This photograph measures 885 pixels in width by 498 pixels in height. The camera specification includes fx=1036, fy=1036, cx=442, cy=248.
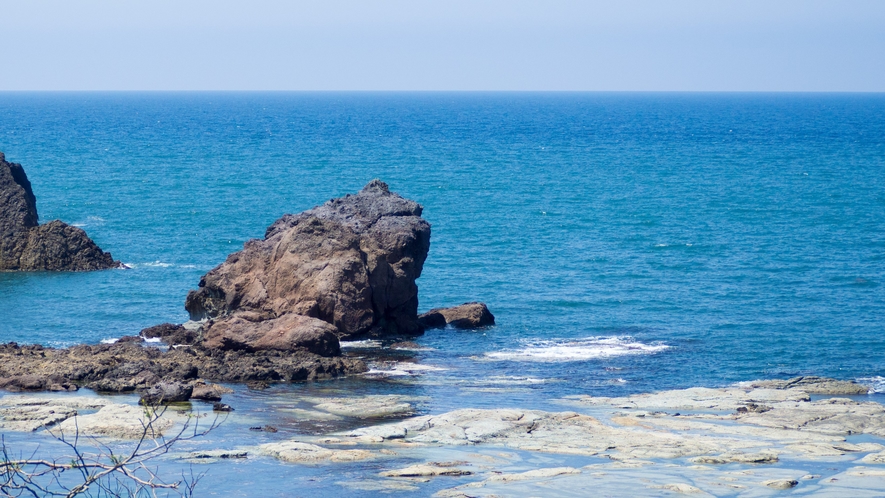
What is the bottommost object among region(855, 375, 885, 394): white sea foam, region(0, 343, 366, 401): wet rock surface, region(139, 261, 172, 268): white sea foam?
region(855, 375, 885, 394): white sea foam

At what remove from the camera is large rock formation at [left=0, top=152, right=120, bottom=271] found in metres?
54.2

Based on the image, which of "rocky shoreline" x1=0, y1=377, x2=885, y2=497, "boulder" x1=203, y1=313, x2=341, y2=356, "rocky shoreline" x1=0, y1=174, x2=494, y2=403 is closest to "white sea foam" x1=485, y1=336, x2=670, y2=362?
"rocky shoreline" x1=0, y1=174, x2=494, y2=403

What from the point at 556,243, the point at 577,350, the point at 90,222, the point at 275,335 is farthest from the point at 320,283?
the point at 90,222

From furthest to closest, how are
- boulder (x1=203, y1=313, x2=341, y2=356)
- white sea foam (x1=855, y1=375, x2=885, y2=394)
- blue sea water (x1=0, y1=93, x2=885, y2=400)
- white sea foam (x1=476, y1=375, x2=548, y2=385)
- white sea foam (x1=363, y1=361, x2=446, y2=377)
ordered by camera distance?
blue sea water (x1=0, y1=93, x2=885, y2=400) < boulder (x1=203, y1=313, x2=341, y2=356) < white sea foam (x1=363, y1=361, x2=446, y2=377) < white sea foam (x1=855, y1=375, x2=885, y2=394) < white sea foam (x1=476, y1=375, x2=548, y2=385)

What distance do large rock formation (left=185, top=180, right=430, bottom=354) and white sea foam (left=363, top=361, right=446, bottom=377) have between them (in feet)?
6.83

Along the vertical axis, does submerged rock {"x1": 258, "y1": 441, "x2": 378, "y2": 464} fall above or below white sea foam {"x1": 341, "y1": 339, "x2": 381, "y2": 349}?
above

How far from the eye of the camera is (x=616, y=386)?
34781mm

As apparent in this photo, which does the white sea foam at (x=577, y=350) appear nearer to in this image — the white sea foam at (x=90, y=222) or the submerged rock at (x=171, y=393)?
the submerged rock at (x=171, y=393)

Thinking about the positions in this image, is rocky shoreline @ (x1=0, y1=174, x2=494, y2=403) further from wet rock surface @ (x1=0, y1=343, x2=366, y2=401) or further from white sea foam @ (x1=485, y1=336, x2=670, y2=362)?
white sea foam @ (x1=485, y1=336, x2=670, y2=362)

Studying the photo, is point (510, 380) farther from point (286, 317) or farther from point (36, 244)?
point (36, 244)

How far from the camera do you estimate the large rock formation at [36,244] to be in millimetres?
54250

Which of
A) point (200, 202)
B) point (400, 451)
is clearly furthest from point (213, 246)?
point (400, 451)

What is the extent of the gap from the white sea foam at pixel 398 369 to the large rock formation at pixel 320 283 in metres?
2.08

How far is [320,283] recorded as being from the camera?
131 ft
